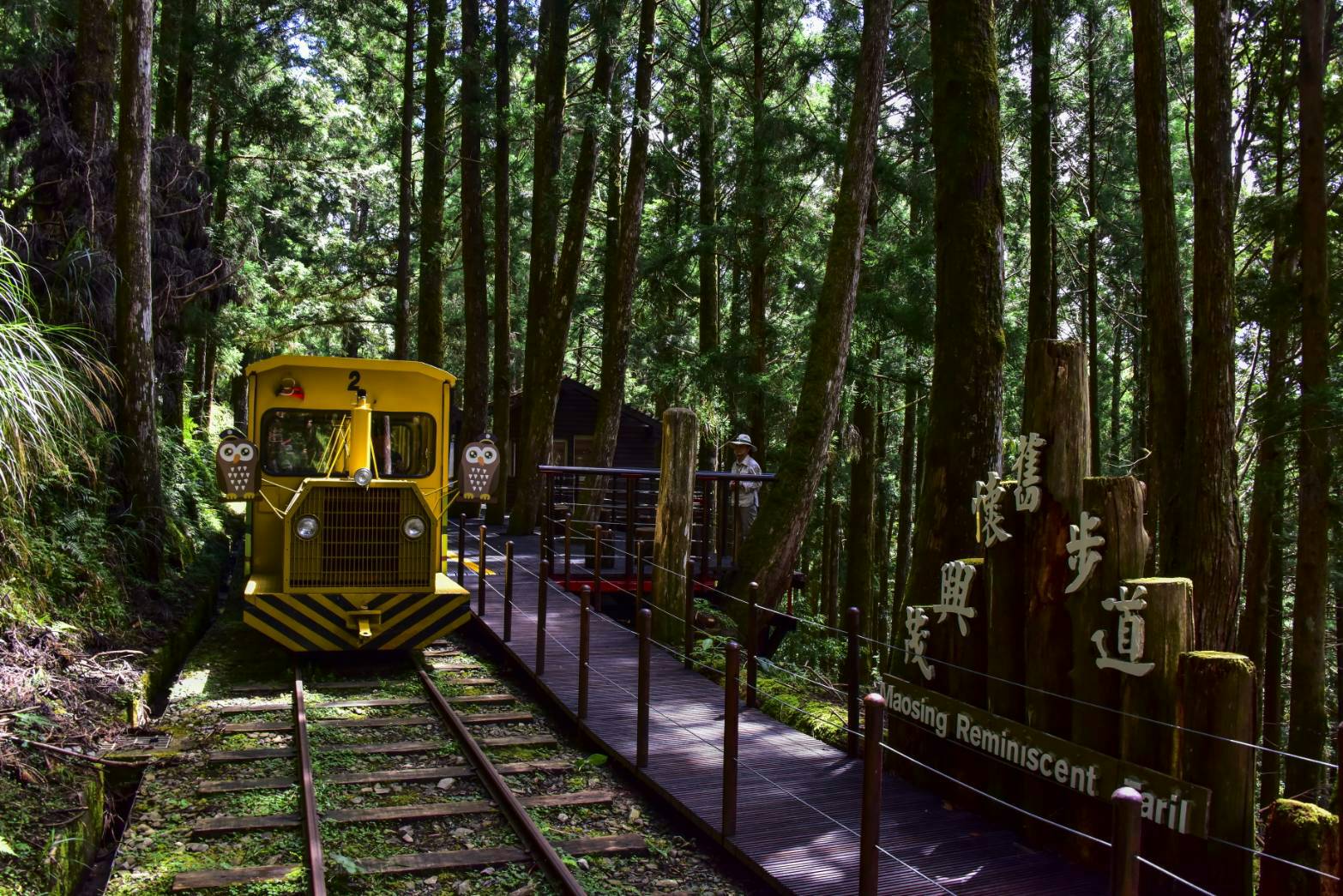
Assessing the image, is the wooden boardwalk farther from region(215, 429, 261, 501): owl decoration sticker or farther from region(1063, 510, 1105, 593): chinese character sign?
region(215, 429, 261, 501): owl decoration sticker

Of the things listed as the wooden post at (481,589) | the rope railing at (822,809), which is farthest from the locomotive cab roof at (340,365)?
the rope railing at (822,809)

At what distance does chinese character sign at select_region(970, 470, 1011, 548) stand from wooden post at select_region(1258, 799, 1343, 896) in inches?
78.1

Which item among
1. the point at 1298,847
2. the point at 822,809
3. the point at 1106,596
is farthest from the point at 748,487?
the point at 1298,847

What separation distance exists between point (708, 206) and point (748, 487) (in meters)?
8.49

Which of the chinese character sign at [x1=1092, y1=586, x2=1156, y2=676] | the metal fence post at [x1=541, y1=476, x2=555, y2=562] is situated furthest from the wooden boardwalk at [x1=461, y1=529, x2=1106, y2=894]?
the metal fence post at [x1=541, y1=476, x2=555, y2=562]

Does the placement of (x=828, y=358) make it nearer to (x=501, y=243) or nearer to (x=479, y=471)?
(x=479, y=471)

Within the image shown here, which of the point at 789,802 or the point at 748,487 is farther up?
the point at 748,487

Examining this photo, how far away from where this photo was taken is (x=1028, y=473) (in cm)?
550

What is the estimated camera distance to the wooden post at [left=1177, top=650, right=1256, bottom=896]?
13.8 ft

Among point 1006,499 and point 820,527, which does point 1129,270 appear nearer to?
point 820,527

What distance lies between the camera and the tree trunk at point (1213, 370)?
973 cm

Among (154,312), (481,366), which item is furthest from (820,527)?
(154,312)

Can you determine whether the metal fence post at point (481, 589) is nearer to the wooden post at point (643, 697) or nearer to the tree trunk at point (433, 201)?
the wooden post at point (643, 697)

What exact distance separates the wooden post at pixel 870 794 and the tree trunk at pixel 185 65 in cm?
1802
